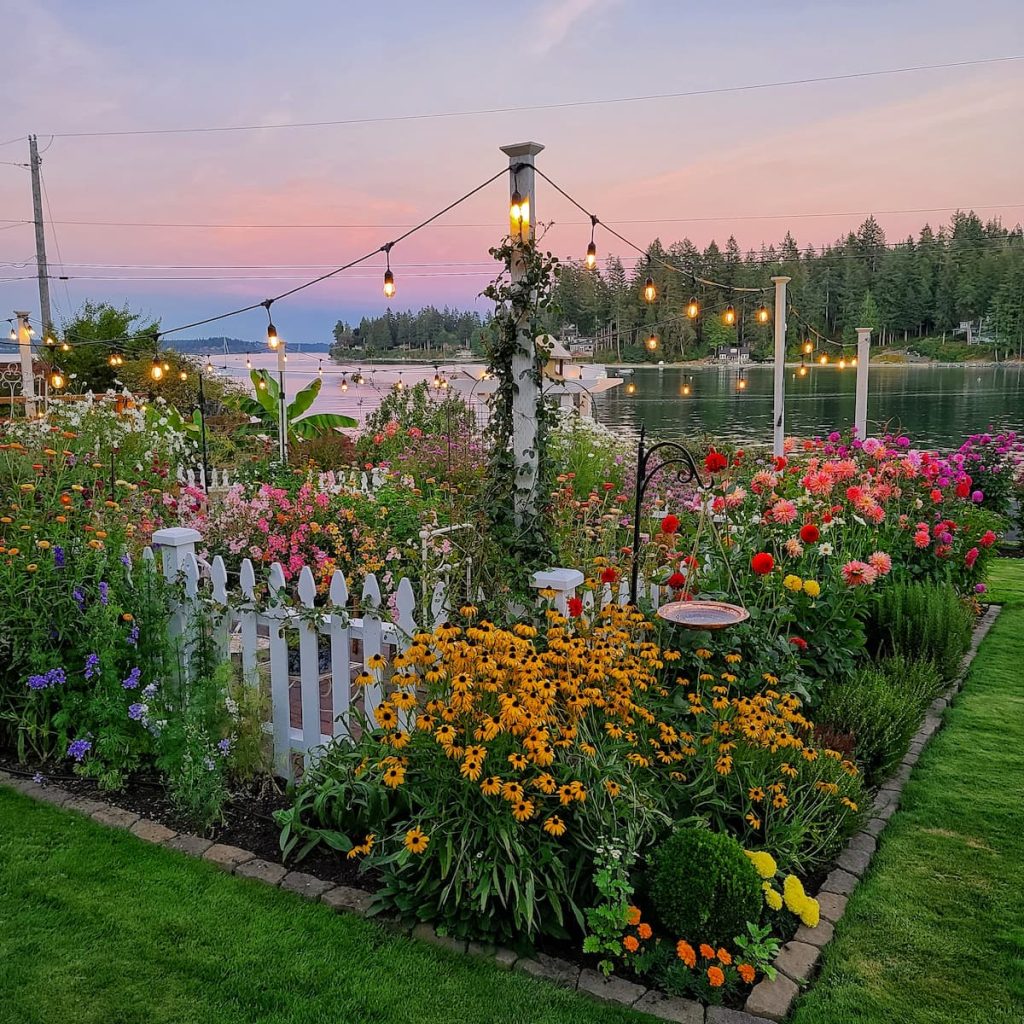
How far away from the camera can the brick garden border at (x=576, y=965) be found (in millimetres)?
2174

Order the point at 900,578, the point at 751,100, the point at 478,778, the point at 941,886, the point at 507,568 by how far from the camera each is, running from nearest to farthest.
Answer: the point at 478,778
the point at 941,886
the point at 507,568
the point at 900,578
the point at 751,100

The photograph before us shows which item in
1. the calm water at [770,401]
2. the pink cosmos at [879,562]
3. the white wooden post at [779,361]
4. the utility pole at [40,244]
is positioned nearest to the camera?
the pink cosmos at [879,562]

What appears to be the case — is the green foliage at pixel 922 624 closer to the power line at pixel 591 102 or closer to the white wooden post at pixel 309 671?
the white wooden post at pixel 309 671

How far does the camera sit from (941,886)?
2779 mm

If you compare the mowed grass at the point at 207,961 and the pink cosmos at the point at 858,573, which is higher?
the pink cosmos at the point at 858,573

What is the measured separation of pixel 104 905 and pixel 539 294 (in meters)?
2.70

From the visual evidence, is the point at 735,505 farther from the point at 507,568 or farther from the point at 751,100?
the point at 751,100

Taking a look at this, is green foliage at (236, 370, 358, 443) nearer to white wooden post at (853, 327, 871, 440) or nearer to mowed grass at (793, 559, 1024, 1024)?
white wooden post at (853, 327, 871, 440)

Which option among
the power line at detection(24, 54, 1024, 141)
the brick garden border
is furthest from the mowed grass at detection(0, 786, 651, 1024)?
the power line at detection(24, 54, 1024, 141)

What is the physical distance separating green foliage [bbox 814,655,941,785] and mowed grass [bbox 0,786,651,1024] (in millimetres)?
1853

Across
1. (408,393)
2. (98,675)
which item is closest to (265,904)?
(98,675)

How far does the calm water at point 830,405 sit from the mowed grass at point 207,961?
15.8 metres

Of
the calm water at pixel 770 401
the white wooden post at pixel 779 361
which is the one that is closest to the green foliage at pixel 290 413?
the calm water at pixel 770 401

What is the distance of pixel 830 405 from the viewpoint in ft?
130
